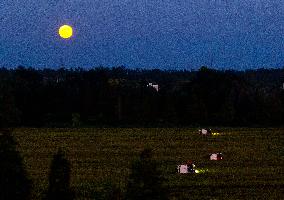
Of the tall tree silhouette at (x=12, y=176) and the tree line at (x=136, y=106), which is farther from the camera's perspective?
the tree line at (x=136, y=106)

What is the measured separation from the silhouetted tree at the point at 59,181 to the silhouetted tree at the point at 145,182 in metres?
1.01

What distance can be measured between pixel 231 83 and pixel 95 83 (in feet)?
53.4

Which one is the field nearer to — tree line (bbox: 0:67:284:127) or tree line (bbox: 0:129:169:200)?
tree line (bbox: 0:129:169:200)

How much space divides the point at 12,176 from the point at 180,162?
25.5 metres

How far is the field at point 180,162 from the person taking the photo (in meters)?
23.5

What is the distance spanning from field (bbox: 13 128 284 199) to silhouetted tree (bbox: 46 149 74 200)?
11.2 m

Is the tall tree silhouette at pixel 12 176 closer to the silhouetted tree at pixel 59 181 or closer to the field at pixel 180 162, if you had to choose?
the silhouetted tree at pixel 59 181

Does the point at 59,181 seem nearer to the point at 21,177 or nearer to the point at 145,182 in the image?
the point at 21,177

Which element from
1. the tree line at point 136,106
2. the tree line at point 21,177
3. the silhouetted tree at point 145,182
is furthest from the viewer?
the tree line at point 136,106

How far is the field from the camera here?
23516mm

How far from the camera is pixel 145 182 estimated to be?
7676mm

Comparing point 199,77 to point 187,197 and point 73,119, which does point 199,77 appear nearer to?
point 73,119

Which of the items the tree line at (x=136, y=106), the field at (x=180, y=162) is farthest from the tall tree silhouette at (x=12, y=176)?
the tree line at (x=136, y=106)

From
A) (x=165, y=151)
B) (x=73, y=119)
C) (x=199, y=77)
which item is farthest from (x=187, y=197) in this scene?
(x=199, y=77)
